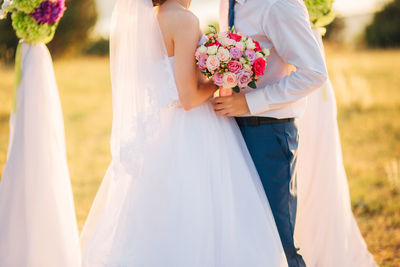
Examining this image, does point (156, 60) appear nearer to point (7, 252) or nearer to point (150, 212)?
point (150, 212)

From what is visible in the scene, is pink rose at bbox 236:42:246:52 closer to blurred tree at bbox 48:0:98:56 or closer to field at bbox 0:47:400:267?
field at bbox 0:47:400:267

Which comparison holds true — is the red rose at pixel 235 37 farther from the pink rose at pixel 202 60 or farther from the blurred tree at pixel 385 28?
the blurred tree at pixel 385 28

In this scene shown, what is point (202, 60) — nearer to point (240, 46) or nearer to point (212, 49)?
point (212, 49)

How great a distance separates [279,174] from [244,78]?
735mm

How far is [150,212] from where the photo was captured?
2.78 m

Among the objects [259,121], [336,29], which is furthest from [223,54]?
[336,29]

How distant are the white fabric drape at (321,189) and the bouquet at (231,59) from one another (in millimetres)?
1300

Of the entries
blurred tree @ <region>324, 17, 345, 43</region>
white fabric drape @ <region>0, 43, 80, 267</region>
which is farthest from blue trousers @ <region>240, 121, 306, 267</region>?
blurred tree @ <region>324, 17, 345, 43</region>

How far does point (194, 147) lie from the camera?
9.27 feet

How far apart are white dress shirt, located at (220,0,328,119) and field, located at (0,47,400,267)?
2.40 metres

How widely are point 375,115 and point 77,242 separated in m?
9.43

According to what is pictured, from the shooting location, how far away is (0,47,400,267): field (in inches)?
210

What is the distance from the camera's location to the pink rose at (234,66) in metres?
2.67

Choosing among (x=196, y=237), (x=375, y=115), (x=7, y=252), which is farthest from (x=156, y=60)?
(x=375, y=115)
